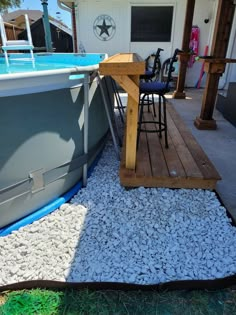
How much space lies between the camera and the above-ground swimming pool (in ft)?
5.56

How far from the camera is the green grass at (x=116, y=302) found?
4.57 feet

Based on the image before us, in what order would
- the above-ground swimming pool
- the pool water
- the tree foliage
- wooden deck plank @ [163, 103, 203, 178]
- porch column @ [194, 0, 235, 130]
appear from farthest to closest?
1. the tree foliage
2. the pool water
3. porch column @ [194, 0, 235, 130]
4. wooden deck plank @ [163, 103, 203, 178]
5. the above-ground swimming pool

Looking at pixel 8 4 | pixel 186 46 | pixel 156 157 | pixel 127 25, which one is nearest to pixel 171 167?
pixel 156 157

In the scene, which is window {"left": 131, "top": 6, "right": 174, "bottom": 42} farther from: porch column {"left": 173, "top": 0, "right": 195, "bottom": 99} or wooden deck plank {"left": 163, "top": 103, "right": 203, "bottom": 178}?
wooden deck plank {"left": 163, "top": 103, "right": 203, "bottom": 178}

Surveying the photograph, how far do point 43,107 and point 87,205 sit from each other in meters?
0.91

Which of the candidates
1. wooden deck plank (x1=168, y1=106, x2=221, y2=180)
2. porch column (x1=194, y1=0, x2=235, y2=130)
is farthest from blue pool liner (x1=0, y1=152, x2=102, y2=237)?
porch column (x1=194, y1=0, x2=235, y2=130)

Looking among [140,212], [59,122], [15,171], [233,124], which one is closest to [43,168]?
[15,171]

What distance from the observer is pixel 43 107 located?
73.2 inches

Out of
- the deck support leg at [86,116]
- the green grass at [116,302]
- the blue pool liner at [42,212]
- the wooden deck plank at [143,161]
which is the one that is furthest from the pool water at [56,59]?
the green grass at [116,302]

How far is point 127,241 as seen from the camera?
71.7 inches

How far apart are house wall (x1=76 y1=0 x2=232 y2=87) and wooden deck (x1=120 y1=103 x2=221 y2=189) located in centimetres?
541

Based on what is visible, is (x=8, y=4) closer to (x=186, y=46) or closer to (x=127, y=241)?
(x=186, y=46)

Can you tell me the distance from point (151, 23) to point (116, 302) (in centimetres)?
746

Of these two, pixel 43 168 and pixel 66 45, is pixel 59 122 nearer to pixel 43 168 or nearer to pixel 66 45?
pixel 43 168
